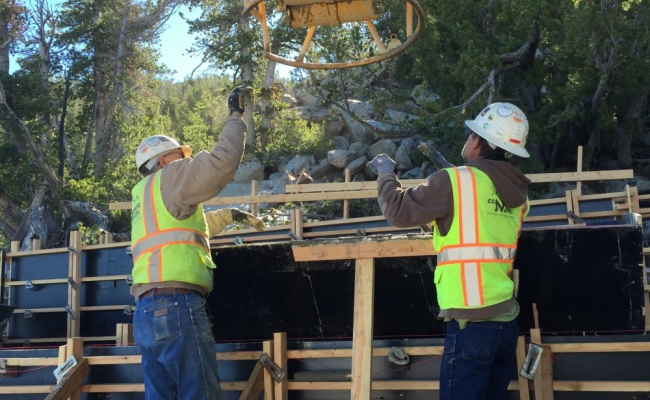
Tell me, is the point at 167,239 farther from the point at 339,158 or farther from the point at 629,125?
the point at 339,158

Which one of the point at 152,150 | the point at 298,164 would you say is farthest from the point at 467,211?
the point at 298,164

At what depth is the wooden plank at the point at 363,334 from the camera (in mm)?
4203

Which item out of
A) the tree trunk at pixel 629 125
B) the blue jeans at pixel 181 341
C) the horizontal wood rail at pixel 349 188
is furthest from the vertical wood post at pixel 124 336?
the tree trunk at pixel 629 125

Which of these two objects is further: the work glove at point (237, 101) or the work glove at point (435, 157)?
the work glove at point (237, 101)

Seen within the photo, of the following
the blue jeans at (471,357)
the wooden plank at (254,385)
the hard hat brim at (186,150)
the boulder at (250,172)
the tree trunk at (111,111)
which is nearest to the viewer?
the blue jeans at (471,357)

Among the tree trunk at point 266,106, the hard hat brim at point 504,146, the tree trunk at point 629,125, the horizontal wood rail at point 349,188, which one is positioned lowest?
the hard hat brim at point 504,146

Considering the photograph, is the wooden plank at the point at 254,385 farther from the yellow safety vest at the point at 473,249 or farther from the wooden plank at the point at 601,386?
the wooden plank at the point at 601,386

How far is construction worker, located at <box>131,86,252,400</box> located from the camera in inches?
183

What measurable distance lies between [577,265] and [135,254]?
9.73ft

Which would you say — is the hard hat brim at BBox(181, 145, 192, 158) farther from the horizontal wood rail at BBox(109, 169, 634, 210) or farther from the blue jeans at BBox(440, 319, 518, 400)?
the horizontal wood rail at BBox(109, 169, 634, 210)

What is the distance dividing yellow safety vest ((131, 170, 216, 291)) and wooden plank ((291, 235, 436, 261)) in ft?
2.48

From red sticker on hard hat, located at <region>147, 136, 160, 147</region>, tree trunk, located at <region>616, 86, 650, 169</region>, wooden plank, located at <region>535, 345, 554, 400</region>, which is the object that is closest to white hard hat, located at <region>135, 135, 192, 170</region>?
red sticker on hard hat, located at <region>147, 136, 160, 147</region>

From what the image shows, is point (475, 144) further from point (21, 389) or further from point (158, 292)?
point (21, 389)

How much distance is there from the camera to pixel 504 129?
438 centimetres
